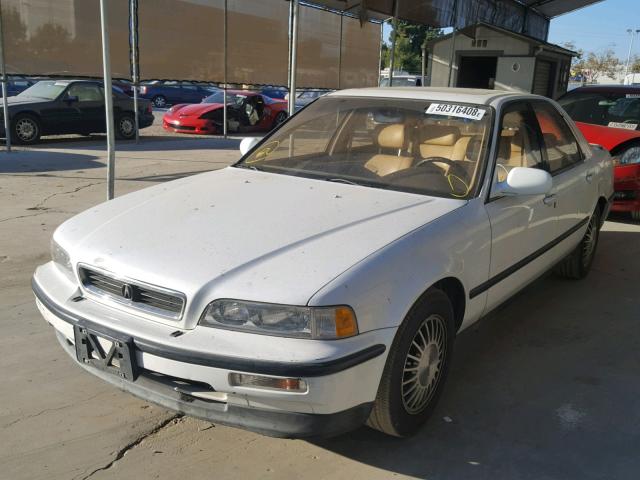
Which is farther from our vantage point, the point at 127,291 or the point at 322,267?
the point at 127,291

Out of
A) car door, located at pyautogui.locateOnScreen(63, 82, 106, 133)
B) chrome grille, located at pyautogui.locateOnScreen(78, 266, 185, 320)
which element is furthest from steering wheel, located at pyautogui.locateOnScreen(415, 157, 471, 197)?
car door, located at pyautogui.locateOnScreen(63, 82, 106, 133)

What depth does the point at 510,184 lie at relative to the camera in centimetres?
328

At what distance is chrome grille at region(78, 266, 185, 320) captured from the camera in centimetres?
240

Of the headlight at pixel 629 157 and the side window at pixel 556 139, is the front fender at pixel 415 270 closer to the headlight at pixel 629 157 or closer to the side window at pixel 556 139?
the side window at pixel 556 139

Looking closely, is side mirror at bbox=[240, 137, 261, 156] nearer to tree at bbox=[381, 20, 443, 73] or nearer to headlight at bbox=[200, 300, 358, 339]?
headlight at bbox=[200, 300, 358, 339]

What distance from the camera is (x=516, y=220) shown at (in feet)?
11.4

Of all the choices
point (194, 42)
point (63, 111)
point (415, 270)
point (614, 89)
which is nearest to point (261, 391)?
point (415, 270)

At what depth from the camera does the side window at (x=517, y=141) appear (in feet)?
11.8

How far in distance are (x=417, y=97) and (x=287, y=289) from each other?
203cm

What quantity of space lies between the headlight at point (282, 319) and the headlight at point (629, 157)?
6.37m

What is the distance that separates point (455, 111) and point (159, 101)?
2514 cm

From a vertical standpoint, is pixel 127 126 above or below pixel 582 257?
above

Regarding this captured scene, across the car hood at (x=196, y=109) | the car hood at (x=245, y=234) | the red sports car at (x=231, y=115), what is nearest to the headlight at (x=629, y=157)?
the car hood at (x=245, y=234)

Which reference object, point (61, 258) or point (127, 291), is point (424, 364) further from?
point (61, 258)
